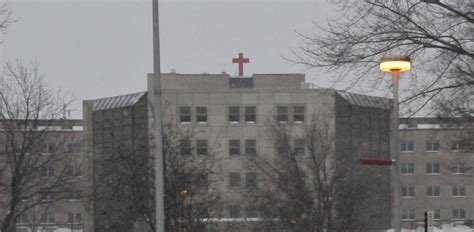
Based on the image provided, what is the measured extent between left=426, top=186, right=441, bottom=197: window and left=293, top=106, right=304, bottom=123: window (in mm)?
29156

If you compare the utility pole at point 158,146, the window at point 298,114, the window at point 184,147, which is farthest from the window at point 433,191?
the utility pole at point 158,146

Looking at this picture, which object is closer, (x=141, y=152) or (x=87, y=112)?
(x=141, y=152)

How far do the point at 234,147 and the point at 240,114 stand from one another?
8.88 ft

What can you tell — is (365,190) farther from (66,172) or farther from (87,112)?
(87,112)

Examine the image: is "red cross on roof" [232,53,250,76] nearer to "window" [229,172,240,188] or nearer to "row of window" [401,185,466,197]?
"window" [229,172,240,188]

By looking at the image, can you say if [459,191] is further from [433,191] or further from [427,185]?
[427,185]

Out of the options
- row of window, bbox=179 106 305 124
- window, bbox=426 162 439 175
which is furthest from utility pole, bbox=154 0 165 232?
window, bbox=426 162 439 175

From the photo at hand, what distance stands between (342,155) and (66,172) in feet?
40.8

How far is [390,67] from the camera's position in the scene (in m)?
14.3

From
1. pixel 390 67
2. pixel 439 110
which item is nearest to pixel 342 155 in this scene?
pixel 439 110

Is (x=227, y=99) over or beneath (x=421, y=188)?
over

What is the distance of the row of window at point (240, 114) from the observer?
76500 mm

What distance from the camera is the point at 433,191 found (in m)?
101

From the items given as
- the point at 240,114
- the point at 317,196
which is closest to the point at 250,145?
the point at 240,114
